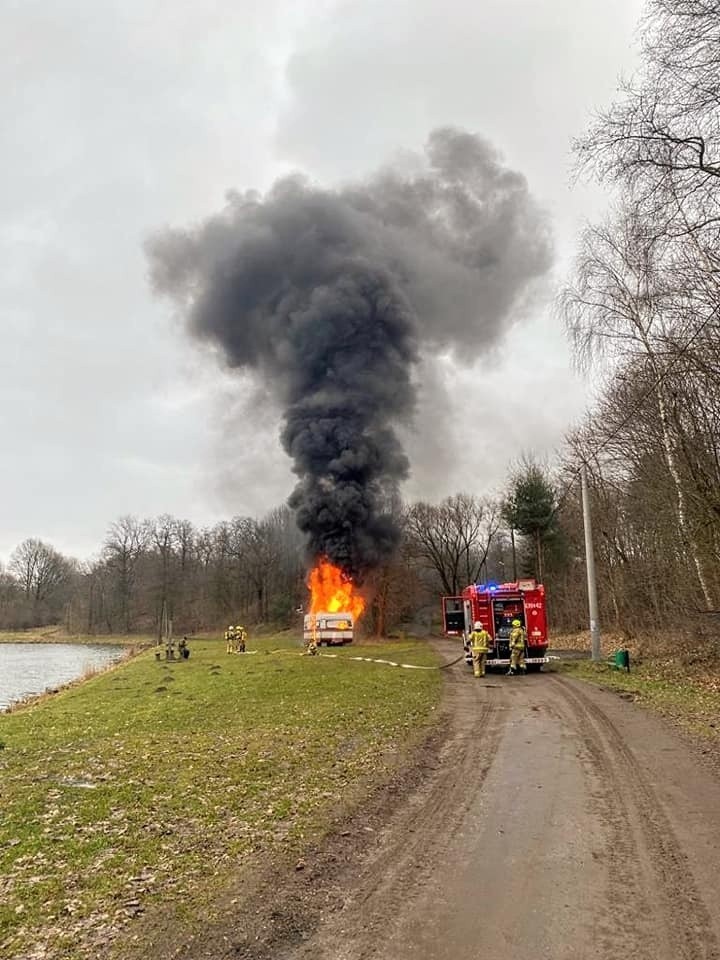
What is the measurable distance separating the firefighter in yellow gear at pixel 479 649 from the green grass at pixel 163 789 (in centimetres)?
321

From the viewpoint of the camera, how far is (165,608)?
66.0m

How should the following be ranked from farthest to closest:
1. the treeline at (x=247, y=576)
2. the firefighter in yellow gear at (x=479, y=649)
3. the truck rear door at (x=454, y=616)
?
the treeline at (x=247, y=576), the truck rear door at (x=454, y=616), the firefighter in yellow gear at (x=479, y=649)

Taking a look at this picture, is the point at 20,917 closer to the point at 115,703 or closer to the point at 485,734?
the point at 485,734

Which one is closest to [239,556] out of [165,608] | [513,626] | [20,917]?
[165,608]

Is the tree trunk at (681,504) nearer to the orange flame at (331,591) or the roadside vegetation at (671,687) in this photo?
the roadside vegetation at (671,687)

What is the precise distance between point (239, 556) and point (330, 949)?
67.1 metres

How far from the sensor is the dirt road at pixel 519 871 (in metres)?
3.93

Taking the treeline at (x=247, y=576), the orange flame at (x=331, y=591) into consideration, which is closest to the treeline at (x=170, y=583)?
the treeline at (x=247, y=576)

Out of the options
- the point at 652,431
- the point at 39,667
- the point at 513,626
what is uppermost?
the point at 652,431

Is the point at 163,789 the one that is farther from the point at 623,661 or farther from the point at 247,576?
the point at 247,576

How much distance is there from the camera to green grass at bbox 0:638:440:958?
16.0 ft

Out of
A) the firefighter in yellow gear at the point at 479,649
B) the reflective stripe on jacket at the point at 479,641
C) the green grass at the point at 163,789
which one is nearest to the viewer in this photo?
the green grass at the point at 163,789

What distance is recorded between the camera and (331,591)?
36.2m

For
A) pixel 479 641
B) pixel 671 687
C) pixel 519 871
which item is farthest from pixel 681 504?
pixel 519 871
